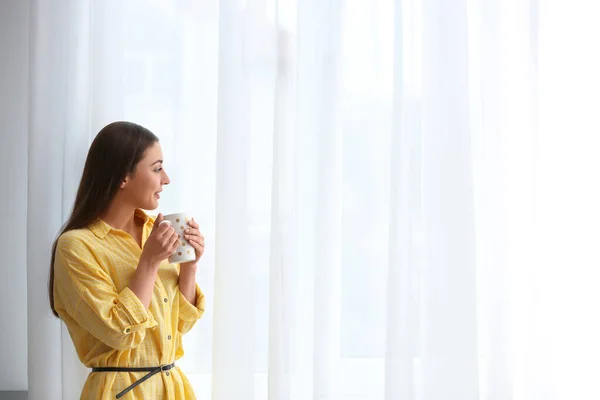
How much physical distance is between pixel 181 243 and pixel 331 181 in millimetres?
357

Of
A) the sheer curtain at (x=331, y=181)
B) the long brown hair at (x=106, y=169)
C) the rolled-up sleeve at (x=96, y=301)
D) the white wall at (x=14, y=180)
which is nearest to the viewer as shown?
the rolled-up sleeve at (x=96, y=301)

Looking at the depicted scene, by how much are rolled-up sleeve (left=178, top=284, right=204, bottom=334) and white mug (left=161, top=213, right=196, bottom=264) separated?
12cm

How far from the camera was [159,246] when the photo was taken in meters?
1.29

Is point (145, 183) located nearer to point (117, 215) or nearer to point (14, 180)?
point (117, 215)

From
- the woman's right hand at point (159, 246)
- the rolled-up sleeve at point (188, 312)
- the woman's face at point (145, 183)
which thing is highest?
the woman's face at point (145, 183)

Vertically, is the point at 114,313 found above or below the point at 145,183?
below

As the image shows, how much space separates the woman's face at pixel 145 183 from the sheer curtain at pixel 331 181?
0.17 m

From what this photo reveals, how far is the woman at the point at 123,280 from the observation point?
1.25m

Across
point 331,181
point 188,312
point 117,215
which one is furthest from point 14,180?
point 331,181

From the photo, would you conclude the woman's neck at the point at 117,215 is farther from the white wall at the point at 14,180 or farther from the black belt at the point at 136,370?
the white wall at the point at 14,180

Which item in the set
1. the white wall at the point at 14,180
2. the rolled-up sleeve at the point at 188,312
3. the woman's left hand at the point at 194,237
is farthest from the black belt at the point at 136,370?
the white wall at the point at 14,180

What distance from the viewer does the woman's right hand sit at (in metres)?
1.28

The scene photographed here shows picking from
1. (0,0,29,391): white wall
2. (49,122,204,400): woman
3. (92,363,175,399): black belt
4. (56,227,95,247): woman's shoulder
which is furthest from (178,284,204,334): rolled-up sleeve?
(0,0,29,391): white wall

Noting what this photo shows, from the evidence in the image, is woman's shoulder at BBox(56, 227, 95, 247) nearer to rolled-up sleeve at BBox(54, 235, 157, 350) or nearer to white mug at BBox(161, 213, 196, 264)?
rolled-up sleeve at BBox(54, 235, 157, 350)
